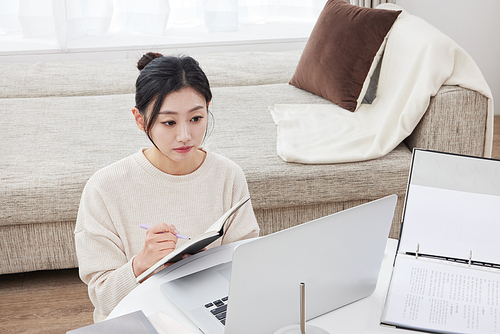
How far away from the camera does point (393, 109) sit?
1.97 m

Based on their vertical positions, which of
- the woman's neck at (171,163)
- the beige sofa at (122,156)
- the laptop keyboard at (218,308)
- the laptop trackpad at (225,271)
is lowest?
the beige sofa at (122,156)

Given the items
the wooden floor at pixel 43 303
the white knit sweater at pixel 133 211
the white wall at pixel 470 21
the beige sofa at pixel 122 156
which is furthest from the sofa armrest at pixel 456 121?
the white wall at pixel 470 21

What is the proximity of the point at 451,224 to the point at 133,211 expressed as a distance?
2.17 feet

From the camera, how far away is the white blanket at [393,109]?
6.12ft

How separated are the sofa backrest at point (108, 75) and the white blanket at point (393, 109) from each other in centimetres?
56

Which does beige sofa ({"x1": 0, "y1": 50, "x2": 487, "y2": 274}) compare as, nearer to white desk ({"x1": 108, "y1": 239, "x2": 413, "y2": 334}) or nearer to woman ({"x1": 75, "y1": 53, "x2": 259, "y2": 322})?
woman ({"x1": 75, "y1": 53, "x2": 259, "y2": 322})

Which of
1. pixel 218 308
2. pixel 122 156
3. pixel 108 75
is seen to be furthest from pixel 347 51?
pixel 218 308

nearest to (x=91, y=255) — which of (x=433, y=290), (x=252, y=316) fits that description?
(x=252, y=316)

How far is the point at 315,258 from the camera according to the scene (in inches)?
28.9

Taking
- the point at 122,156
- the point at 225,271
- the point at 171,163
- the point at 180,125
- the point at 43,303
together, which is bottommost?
the point at 43,303

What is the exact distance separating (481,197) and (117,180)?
0.74 m

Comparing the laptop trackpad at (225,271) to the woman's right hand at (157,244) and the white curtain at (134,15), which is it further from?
the white curtain at (134,15)

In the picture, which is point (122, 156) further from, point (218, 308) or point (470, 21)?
point (470, 21)

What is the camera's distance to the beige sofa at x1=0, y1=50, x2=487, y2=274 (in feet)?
5.69
